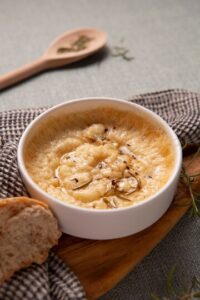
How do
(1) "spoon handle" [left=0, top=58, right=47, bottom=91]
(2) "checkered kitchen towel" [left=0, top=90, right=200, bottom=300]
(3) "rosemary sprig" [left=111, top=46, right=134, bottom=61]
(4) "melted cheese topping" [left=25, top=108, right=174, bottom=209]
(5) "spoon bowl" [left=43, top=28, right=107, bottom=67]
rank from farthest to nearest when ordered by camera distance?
(3) "rosemary sprig" [left=111, top=46, right=134, bottom=61], (5) "spoon bowl" [left=43, top=28, right=107, bottom=67], (1) "spoon handle" [left=0, top=58, right=47, bottom=91], (4) "melted cheese topping" [left=25, top=108, right=174, bottom=209], (2) "checkered kitchen towel" [left=0, top=90, right=200, bottom=300]

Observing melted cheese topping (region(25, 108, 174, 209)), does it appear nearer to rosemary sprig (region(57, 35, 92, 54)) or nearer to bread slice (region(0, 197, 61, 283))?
bread slice (region(0, 197, 61, 283))

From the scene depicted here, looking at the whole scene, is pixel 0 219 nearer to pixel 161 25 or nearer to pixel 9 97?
pixel 9 97

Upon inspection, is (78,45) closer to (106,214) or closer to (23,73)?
(23,73)

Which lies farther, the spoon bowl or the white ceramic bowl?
the spoon bowl

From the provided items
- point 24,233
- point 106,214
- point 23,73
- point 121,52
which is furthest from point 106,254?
point 121,52

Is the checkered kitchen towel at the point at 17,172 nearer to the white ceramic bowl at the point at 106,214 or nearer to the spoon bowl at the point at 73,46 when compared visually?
the white ceramic bowl at the point at 106,214

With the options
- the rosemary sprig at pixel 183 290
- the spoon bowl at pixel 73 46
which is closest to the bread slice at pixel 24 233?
the rosemary sprig at pixel 183 290

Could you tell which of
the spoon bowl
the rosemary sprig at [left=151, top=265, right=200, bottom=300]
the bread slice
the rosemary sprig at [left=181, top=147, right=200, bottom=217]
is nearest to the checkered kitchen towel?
the bread slice
